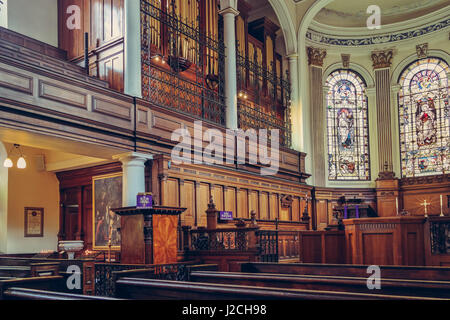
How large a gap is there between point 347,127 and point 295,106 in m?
3.10

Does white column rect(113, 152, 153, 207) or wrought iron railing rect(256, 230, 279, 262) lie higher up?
white column rect(113, 152, 153, 207)

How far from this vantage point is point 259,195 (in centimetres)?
1280

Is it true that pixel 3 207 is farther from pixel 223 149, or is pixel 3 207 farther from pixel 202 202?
pixel 223 149

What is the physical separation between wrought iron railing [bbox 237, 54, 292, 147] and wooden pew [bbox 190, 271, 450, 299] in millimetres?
8253

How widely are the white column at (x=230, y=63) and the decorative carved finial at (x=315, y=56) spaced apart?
203 inches

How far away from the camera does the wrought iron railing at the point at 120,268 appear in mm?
5438

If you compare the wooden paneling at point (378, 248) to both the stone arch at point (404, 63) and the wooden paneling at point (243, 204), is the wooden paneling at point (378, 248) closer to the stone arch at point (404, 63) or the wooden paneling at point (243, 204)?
the wooden paneling at point (243, 204)

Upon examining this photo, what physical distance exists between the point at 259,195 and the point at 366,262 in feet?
16.2

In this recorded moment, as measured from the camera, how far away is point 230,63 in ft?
40.3

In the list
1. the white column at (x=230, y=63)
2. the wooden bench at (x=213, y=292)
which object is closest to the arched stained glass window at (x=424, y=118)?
the white column at (x=230, y=63)

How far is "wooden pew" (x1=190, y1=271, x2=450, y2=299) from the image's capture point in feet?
11.6

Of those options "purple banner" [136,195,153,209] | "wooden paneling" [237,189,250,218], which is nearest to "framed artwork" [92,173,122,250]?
"purple banner" [136,195,153,209]

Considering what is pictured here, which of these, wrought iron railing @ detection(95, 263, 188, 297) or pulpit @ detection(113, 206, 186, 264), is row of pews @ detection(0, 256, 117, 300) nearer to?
wrought iron railing @ detection(95, 263, 188, 297)
